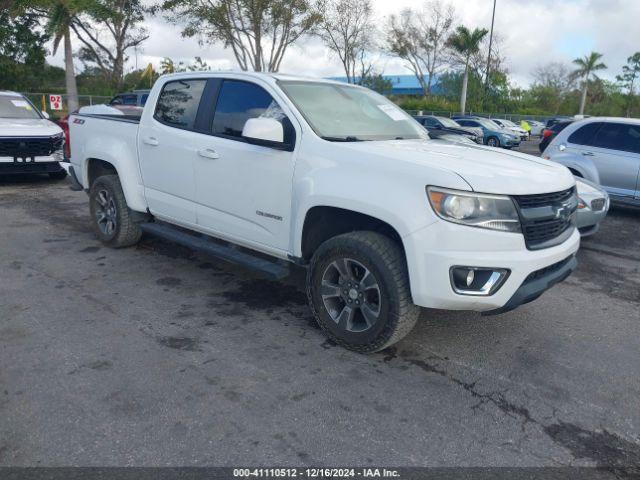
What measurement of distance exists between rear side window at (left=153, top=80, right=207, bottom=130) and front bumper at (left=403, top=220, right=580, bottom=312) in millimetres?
2554

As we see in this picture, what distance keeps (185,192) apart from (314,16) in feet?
101

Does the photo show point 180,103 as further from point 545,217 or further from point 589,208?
point 589,208

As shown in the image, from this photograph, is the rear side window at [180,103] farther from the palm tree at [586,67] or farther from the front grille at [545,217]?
the palm tree at [586,67]

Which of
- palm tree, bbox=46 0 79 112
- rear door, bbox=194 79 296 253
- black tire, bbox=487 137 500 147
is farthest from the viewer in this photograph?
black tire, bbox=487 137 500 147

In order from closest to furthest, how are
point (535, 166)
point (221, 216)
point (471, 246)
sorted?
1. point (471, 246)
2. point (535, 166)
3. point (221, 216)

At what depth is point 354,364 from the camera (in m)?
3.62

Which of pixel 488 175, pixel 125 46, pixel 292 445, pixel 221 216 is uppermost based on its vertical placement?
pixel 125 46

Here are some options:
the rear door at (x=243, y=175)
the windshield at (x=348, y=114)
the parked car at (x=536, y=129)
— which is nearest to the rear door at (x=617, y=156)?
the windshield at (x=348, y=114)

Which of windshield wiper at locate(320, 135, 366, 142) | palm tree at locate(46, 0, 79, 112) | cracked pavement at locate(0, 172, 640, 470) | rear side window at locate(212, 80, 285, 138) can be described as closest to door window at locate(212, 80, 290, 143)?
rear side window at locate(212, 80, 285, 138)

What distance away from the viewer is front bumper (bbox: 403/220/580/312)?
319 cm

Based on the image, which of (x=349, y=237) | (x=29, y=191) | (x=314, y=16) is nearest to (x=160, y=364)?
(x=349, y=237)

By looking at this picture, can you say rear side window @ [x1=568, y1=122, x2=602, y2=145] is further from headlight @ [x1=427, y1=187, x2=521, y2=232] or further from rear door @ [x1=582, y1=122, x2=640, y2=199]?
headlight @ [x1=427, y1=187, x2=521, y2=232]

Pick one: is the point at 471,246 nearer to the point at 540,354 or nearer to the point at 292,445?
the point at 540,354

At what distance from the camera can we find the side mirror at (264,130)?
12.7 feet
